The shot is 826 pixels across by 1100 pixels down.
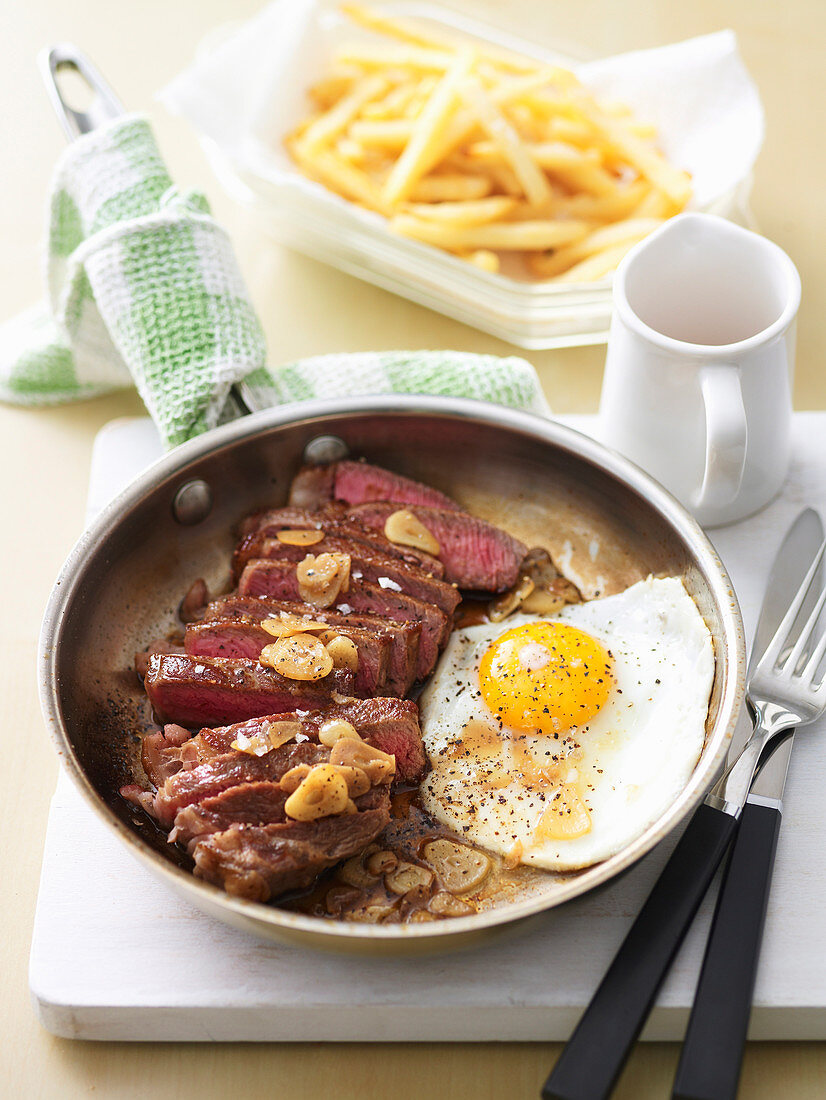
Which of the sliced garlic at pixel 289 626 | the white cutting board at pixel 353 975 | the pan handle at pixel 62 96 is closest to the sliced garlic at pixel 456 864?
the white cutting board at pixel 353 975

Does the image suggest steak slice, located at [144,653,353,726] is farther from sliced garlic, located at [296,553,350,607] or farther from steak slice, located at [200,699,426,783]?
sliced garlic, located at [296,553,350,607]

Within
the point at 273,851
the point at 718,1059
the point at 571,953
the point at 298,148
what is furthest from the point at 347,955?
the point at 298,148

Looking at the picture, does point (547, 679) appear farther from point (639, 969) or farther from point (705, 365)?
point (705, 365)

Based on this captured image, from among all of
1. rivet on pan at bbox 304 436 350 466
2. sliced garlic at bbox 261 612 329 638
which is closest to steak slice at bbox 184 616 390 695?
sliced garlic at bbox 261 612 329 638

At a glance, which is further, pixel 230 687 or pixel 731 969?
pixel 230 687

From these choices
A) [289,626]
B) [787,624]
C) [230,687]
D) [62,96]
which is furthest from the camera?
[62,96]

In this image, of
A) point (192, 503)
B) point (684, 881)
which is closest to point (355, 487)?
point (192, 503)

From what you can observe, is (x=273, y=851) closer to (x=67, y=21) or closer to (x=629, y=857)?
(x=629, y=857)
